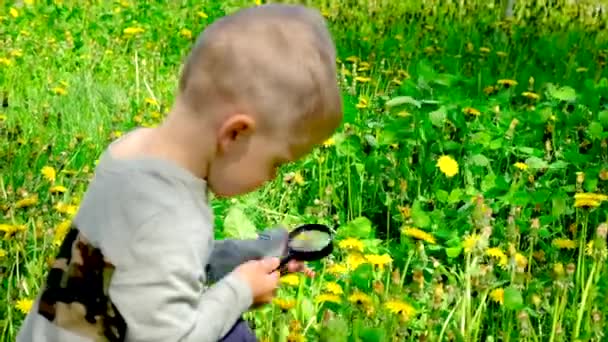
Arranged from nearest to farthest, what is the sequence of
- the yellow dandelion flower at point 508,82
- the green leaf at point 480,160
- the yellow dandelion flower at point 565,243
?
the yellow dandelion flower at point 565,243 < the green leaf at point 480,160 < the yellow dandelion flower at point 508,82

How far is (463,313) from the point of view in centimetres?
205

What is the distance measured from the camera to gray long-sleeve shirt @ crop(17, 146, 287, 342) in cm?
141

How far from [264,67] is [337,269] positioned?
864mm

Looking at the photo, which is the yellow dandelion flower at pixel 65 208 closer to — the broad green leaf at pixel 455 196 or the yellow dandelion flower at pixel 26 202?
the yellow dandelion flower at pixel 26 202

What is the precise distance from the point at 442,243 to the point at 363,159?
474 mm

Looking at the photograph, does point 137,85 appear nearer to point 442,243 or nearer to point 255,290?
point 442,243

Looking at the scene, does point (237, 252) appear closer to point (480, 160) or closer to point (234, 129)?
point (234, 129)

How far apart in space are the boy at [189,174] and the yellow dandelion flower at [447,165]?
134 centimetres

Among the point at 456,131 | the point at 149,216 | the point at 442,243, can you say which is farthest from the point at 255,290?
the point at 456,131

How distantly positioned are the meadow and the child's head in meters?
0.38

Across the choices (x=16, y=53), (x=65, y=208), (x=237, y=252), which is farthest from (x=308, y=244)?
(x=16, y=53)

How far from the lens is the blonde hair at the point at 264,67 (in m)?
1.41

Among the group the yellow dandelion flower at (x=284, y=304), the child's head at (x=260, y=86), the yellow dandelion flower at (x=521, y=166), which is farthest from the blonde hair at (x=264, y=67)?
the yellow dandelion flower at (x=521, y=166)

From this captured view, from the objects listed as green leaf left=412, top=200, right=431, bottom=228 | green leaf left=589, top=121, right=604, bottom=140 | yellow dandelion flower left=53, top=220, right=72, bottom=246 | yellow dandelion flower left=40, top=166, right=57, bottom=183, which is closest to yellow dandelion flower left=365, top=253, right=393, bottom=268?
green leaf left=412, top=200, right=431, bottom=228
